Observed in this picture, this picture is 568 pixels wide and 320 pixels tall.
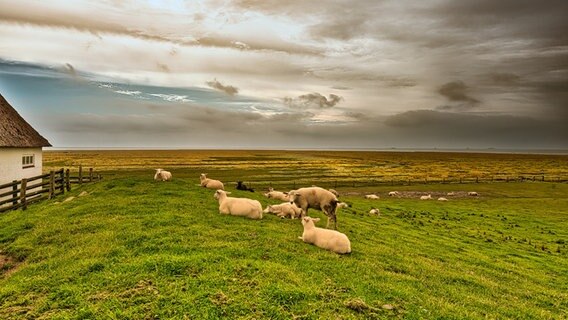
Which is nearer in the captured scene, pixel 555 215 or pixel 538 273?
pixel 538 273

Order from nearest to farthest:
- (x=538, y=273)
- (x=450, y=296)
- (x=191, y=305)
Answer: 1. (x=191, y=305)
2. (x=450, y=296)
3. (x=538, y=273)

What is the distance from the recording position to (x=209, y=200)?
21.4m

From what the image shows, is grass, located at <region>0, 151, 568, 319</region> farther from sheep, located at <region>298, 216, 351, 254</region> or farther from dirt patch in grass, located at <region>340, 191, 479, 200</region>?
dirt patch in grass, located at <region>340, 191, 479, 200</region>

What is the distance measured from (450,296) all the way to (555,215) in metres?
37.0

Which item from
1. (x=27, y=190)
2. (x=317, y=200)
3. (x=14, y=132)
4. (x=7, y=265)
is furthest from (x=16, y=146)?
(x=317, y=200)

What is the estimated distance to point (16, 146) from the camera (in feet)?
101

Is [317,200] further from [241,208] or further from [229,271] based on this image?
[229,271]

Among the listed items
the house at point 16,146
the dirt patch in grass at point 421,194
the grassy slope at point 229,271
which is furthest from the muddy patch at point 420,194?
the house at point 16,146

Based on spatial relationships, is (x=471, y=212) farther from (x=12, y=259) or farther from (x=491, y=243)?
(x=12, y=259)

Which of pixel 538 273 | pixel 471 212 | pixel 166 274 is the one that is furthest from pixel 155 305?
pixel 471 212

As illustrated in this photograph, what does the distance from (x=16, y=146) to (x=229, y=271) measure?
30901 mm

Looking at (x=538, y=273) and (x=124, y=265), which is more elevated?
(x=124, y=265)

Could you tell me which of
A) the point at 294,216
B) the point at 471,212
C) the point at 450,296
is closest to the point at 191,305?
the point at 450,296

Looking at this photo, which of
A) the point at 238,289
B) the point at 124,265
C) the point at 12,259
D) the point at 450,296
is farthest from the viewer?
the point at 12,259
